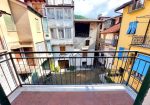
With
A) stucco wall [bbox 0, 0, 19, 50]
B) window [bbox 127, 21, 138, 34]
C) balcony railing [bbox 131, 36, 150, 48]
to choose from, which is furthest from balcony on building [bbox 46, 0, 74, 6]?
balcony railing [bbox 131, 36, 150, 48]

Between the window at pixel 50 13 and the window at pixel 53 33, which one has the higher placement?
the window at pixel 50 13

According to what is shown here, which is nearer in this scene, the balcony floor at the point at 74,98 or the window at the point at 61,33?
the balcony floor at the point at 74,98

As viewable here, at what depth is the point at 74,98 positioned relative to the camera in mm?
2049

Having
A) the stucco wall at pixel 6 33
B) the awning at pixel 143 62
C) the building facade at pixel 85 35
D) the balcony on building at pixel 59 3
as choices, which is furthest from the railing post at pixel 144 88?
the building facade at pixel 85 35

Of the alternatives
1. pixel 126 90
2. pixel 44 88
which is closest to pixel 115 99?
pixel 126 90

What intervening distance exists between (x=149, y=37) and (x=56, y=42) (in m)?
9.16

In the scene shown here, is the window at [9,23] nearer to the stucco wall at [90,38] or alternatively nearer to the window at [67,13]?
the window at [67,13]

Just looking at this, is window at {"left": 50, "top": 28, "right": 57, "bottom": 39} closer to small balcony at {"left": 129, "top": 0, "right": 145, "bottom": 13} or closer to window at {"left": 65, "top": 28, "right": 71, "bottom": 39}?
window at {"left": 65, "top": 28, "right": 71, "bottom": 39}

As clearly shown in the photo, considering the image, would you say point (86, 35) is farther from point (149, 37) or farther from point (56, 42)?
point (149, 37)

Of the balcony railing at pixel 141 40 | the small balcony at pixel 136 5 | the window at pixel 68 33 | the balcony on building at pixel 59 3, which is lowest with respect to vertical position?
the balcony railing at pixel 141 40

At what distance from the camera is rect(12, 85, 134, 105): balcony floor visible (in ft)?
6.36

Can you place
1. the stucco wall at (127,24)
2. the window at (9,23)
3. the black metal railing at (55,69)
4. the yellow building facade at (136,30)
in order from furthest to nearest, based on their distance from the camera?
1. the stucco wall at (127,24)
2. the yellow building facade at (136,30)
3. the window at (9,23)
4. the black metal railing at (55,69)

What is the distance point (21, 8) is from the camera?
21.0ft

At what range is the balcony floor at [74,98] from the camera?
6.36 ft
